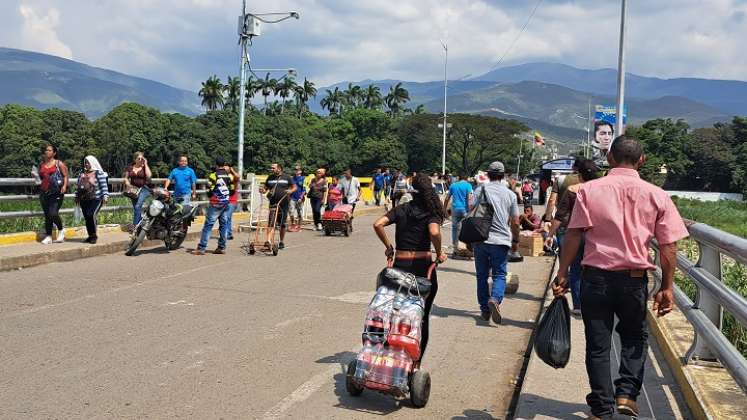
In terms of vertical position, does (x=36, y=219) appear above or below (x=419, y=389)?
above

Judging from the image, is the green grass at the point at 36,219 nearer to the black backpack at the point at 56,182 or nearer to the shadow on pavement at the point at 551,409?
the black backpack at the point at 56,182

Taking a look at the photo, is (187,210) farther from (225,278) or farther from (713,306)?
(713,306)

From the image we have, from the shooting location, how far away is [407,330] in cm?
500

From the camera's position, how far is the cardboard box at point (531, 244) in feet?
50.9

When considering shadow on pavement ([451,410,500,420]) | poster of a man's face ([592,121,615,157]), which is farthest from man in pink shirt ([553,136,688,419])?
poster of a man's face ([592,121,615,157])

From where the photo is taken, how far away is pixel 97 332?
6930 mm

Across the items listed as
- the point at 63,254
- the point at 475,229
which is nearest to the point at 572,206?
the point at 475,229

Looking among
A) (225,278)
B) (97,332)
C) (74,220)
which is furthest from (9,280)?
(74,220)

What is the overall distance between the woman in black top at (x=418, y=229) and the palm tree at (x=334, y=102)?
136 metres

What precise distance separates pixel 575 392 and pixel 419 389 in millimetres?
1248

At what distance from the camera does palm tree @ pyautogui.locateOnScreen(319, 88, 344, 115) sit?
5531 inches

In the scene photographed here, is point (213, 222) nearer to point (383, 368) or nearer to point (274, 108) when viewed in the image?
point (383, 368)

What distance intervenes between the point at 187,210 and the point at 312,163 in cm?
7895

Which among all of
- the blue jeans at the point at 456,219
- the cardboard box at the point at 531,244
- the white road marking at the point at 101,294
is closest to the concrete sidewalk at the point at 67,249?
the white road marking at the point at 101,294
